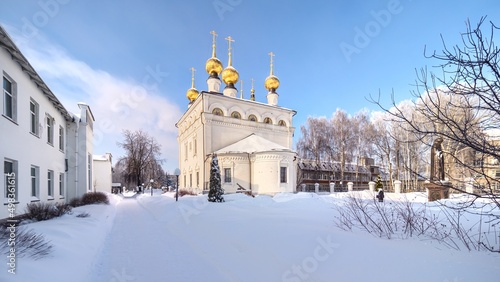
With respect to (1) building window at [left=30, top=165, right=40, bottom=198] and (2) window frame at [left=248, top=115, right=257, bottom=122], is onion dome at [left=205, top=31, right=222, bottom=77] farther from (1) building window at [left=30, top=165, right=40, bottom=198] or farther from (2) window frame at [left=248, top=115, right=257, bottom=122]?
(1) building window at [left=30, top=165, right=40, bottom=198]

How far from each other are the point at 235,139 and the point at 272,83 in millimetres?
11845

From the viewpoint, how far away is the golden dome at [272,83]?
121 feet

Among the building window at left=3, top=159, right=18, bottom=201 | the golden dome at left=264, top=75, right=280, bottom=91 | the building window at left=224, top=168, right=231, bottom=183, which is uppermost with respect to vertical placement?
the golden dome at left=264, top=75, right=280, bottom=91

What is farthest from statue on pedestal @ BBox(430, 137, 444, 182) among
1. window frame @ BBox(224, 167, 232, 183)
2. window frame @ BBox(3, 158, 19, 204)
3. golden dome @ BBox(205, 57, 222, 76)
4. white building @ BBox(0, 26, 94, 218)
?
golden dome @ BBox(205, 57, 222, 76)

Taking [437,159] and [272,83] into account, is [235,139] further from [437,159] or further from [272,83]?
[437,159]

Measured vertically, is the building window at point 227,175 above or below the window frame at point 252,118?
below

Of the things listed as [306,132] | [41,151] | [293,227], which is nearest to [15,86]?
[41,151]

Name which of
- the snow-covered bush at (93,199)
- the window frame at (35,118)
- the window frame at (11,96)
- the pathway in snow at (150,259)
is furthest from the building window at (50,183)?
the pathway in snow at (150,259)

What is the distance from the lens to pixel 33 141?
1070 centimetres

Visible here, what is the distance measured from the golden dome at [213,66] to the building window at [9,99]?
84.2ft

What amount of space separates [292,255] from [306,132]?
1365 inches

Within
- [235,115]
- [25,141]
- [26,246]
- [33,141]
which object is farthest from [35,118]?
[235,115]

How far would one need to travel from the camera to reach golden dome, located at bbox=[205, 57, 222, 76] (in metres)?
33.5

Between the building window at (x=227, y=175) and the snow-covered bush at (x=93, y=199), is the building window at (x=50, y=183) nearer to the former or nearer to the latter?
the snow-covered bush at (x=93, y=199)
